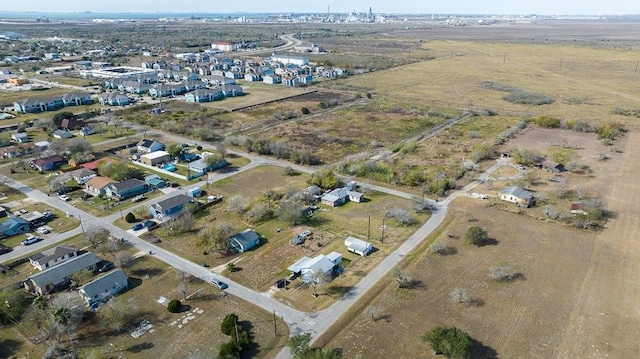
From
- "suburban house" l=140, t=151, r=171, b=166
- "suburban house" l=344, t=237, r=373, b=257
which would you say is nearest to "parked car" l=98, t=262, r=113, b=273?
"suburban house" l=344, t=237, r=373, b=257

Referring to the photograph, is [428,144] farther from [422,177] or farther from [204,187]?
Result: [204,187]

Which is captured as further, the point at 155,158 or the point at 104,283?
the point at 155,158

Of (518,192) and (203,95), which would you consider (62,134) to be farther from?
(518,192)

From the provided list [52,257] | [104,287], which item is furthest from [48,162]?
[104,287]

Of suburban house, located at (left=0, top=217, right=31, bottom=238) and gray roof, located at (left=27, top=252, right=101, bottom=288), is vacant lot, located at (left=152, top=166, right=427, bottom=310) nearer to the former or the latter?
gray roof, located at (left=27, top=252, right=101, bottom=288)

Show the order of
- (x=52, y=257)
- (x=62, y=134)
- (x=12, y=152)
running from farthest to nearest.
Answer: (x=62, y=134) → (x=12, y=152) → (x=52, y=257)

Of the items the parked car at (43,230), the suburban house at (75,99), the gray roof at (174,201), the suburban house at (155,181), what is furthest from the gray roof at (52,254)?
the suburban house at (75,99)

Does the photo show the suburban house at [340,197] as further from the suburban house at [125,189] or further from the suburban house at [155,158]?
the suburban house at [155,158]

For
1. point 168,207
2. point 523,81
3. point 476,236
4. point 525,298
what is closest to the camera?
point 525,298
